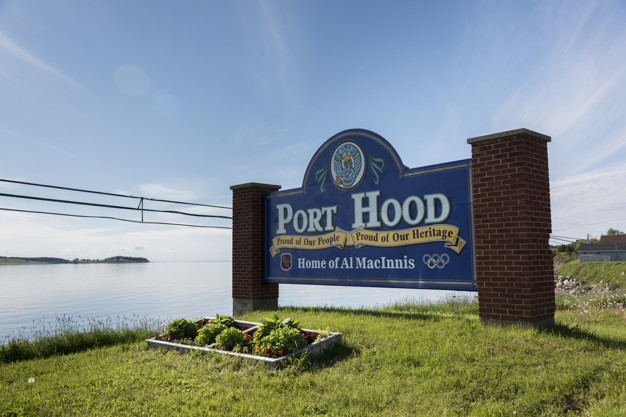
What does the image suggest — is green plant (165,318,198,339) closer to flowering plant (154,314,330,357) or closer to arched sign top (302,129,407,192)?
flowering plant (154,314,330,357)

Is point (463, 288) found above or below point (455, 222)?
below

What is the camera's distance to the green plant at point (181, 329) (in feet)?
32.1

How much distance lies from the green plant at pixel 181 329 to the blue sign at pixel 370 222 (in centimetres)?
437

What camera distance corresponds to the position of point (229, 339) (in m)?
8.64

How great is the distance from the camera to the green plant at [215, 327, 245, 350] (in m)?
8.63

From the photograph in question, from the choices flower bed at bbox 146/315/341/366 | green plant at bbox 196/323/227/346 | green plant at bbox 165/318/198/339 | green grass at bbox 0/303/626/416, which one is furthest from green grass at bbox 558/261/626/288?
green plant at bbox 165/318/198/339

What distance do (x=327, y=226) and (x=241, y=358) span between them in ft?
18.9

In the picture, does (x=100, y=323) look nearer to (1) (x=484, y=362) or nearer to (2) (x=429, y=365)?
(2) (x=429, y=365)

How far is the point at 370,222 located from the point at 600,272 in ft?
117

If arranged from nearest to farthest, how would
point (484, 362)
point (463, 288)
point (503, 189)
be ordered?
point (484, 362) < point (503, 189) < point (463, 288)

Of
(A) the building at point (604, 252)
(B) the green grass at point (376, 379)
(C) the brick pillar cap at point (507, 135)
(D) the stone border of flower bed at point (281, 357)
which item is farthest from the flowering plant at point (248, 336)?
(A) the building at point (604, 252)

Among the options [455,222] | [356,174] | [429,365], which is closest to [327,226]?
[356,174]

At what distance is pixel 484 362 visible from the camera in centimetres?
685

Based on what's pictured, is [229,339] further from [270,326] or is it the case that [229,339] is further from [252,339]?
[270,326]
